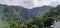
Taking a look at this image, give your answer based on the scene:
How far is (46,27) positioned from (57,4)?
0.36m

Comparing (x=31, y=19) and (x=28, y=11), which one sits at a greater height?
(x=28, y=11)

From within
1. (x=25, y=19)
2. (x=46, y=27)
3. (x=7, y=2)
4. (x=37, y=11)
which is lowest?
(x=46, y=27)

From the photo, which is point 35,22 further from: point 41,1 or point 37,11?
point 41,1

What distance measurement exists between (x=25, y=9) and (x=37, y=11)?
172 millimetres

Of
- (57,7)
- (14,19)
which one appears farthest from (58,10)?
(14,19)

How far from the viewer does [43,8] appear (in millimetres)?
1629

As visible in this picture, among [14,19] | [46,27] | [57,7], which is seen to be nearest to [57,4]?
[57,7]

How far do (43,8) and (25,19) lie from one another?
292 mm

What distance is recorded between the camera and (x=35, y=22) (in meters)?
1.63

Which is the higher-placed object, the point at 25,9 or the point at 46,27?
the point at 25,9

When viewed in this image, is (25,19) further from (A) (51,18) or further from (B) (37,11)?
(A) (51,18)

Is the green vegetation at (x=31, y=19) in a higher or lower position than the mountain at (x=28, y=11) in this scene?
lower

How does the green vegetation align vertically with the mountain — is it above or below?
below

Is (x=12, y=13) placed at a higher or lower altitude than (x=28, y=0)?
lower
